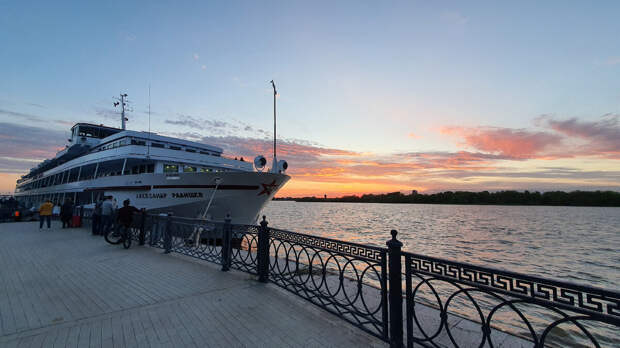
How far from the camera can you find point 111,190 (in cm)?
1862

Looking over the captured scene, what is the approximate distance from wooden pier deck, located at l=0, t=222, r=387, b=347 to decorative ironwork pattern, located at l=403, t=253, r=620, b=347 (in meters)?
0.99

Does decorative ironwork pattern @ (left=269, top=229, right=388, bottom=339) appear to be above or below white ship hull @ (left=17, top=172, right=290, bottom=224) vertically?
below

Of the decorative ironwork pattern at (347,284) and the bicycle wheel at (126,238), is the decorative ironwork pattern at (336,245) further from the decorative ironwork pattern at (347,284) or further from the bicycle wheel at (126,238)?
the bicycle wheel at (126,238)

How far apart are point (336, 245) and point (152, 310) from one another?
10.5ft

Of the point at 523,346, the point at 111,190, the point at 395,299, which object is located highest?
the point at 111,190

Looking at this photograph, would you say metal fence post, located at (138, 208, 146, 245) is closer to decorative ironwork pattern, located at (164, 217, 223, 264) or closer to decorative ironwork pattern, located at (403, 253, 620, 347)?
decorative ironwork pattern, located at (164, 217, 223, 264)

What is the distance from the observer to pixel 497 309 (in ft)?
9.84

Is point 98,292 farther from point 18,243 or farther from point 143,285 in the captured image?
point 18,243

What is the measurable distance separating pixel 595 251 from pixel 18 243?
32194 mm

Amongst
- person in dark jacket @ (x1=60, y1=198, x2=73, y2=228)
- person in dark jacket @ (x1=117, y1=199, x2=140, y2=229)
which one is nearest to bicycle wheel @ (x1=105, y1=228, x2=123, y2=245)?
person in dark jacket @ (x1=117, y1=199, x2=140, y2=229)

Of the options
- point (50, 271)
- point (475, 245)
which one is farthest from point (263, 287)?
point (475, 245)

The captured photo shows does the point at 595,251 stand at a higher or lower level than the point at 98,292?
lower

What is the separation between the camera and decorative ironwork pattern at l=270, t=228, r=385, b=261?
3732 millimetres

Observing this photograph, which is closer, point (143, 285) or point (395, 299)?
point (395, 299)
